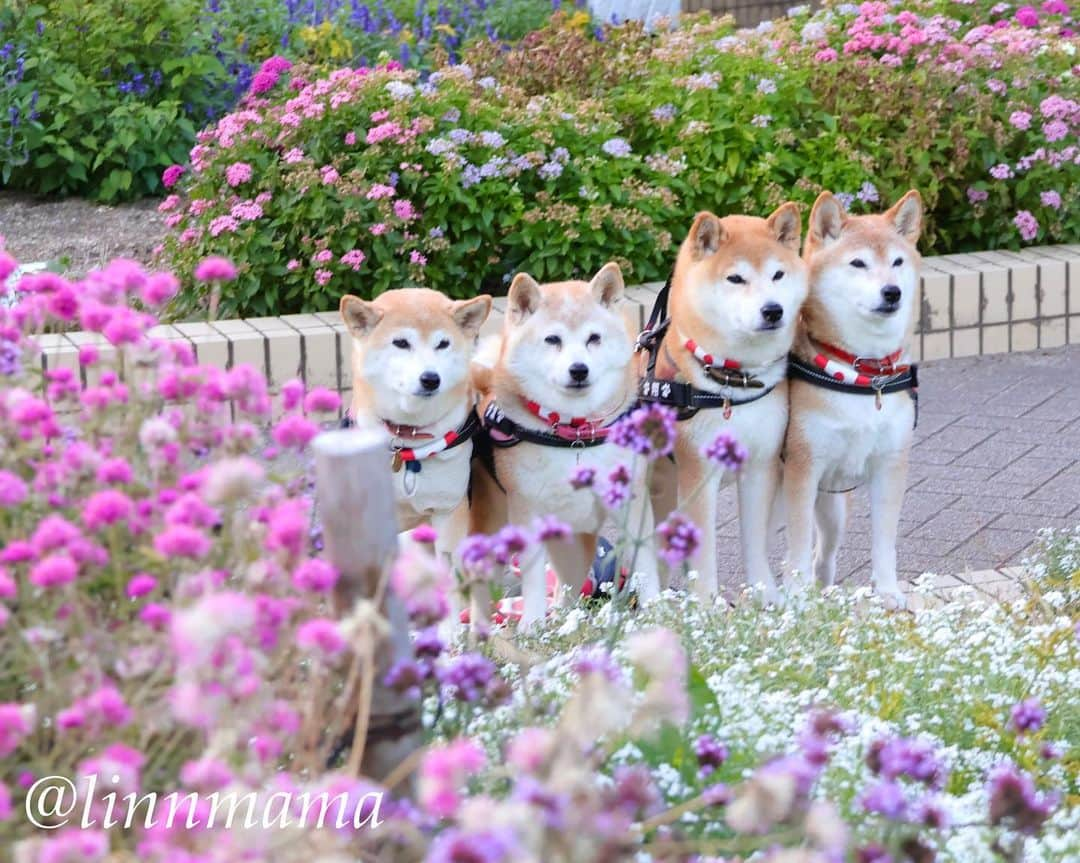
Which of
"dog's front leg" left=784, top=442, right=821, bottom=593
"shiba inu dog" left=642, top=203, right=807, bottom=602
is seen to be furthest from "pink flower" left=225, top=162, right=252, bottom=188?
"dog's front leg" left=784, top=442, right=821, bottom=593

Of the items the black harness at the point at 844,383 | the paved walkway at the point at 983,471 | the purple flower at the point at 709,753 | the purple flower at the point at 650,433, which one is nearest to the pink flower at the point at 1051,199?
the paved walkway at the point at 983,471

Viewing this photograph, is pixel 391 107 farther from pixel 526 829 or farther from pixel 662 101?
pixel 526 829

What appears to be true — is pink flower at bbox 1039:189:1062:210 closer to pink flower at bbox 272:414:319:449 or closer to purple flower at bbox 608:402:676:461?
purple flower at bbox 608:402:676:461

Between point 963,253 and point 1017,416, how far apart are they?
123 centimetres

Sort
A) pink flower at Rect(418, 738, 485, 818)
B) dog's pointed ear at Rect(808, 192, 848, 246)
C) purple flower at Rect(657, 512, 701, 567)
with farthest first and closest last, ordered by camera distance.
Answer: dog's pointed ear at Rect(808, 192, 848, 246) → purple flower at Rect(657, 512, 701, 567) → pink flower at Rect(418, 738, 485, 818)

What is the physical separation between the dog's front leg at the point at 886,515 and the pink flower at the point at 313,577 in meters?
2.27

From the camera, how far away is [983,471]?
5352mm

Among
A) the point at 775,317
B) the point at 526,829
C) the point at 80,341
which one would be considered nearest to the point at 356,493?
the point at 526,829

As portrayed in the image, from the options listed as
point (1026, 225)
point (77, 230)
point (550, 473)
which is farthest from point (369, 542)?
point (77, 230)

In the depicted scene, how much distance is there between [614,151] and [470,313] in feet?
9.11

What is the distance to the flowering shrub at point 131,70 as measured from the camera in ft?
24.3

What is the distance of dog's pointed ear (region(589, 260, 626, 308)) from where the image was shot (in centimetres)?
369

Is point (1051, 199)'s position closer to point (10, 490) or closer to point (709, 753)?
point (709, 753)

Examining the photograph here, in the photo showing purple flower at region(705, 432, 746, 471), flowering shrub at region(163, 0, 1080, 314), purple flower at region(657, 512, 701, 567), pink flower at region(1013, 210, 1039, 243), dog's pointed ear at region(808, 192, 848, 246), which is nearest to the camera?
purple flower at region(657, 512, 701, 567)
